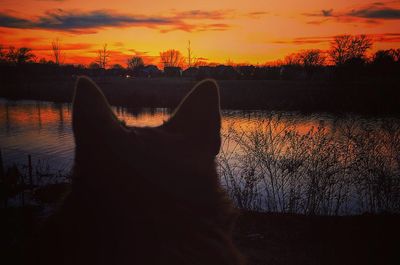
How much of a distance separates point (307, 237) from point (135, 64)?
110 metres

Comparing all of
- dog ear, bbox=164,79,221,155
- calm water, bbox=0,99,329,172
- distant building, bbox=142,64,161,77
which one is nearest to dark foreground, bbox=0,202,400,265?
calm water, bbox=0,99,329,172

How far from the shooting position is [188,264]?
105cm

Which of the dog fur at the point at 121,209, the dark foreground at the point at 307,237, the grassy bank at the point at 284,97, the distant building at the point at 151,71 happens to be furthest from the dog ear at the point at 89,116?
the distant building at the point at 151,71

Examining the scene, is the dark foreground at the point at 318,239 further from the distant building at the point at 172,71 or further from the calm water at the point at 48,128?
the distant building at the point at 172,71

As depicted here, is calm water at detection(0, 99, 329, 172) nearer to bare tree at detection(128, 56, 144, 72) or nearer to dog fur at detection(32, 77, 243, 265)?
dog fur at detection(32, 77, 243, 265)

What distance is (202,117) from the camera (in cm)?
135

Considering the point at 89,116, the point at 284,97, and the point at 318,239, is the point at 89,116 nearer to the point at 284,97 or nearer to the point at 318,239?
the point at 318,239

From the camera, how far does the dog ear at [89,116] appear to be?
1.06 meters

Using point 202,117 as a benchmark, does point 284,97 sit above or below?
above

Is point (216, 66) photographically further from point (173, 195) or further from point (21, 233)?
point (173, 195)

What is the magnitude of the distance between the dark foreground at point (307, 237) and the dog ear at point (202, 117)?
22.9 feet

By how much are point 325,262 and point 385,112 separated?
990 centimetres

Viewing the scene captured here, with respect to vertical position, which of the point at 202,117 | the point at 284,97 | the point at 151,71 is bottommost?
the point at 202,117

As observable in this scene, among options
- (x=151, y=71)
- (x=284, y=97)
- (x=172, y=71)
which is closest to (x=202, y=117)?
(x=284, y=97)
